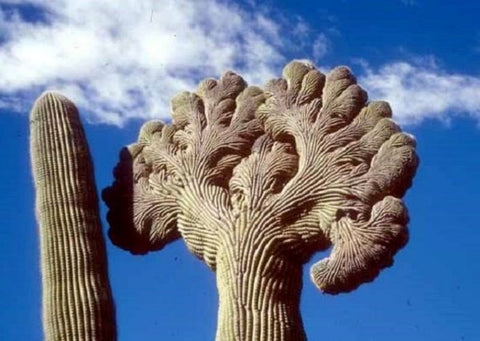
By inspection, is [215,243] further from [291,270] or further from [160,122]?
[160,122]

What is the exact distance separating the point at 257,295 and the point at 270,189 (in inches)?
32.6

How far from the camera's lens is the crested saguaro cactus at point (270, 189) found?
25.4 feet

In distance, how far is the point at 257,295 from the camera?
25.8 feet

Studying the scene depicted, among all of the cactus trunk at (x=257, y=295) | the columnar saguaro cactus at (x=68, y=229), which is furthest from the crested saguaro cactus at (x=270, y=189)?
the columnar saguaro cactus at (x=68, y=229)

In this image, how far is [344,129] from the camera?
8.23 meters

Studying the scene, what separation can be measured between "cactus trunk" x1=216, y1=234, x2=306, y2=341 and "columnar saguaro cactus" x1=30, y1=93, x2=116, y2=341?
0.84 m

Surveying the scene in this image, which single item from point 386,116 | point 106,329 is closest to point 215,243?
point 106,329

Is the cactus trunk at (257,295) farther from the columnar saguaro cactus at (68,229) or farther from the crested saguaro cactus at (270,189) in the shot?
the columnar saguaro cactus at (68,229)

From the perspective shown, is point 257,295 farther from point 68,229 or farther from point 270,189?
point 68,229

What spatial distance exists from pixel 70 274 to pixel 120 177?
1.28 meters

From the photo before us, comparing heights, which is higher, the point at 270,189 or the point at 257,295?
the point at 270,189

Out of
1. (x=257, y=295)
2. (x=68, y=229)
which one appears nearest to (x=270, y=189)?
(x=257, y=295)

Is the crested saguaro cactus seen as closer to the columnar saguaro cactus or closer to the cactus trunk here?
the cactus trunk

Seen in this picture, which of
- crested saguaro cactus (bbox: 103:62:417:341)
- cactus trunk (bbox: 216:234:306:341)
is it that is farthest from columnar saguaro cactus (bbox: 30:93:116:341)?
cactus trunk (bbox: 216:234:306:341)
